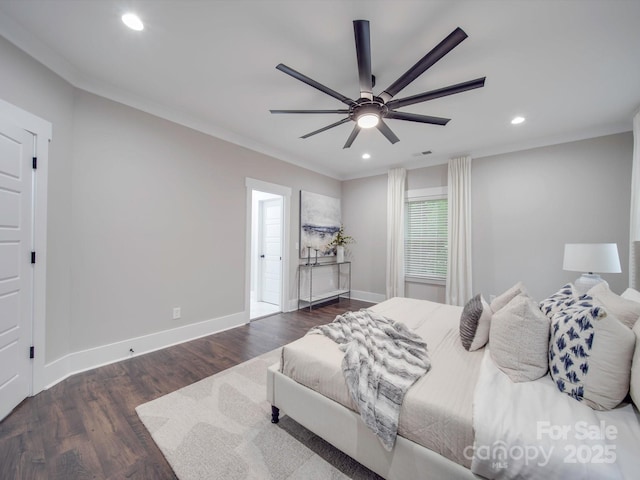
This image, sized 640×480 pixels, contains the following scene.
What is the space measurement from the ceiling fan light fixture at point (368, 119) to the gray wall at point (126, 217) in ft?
7.27

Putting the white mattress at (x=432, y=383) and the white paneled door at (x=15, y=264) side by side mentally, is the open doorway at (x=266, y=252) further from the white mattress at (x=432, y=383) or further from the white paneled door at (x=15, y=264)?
the white mattress at (x=432, y=383)

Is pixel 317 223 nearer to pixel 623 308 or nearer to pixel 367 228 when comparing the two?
pixel 367 228

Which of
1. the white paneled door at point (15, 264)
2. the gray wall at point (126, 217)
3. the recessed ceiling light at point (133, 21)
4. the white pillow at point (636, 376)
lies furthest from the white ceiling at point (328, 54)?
the white pillow at point (636, 376)

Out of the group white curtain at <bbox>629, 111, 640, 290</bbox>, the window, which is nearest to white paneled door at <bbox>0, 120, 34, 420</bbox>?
the window

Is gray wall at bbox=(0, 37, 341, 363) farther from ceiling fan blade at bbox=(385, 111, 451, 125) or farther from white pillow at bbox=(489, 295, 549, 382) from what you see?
white pillow at bbox=(489, 295, 549, 382)

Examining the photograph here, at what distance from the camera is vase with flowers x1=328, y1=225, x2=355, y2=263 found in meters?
5.43

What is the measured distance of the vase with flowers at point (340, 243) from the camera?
17.8 feet

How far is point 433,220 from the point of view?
15.6 ft

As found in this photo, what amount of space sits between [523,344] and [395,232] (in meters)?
3.68

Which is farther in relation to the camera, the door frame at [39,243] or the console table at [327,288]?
the console table at [327,288]

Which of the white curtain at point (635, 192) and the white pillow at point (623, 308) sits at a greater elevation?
the white curtain at point (635, 192)

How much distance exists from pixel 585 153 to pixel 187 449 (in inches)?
215

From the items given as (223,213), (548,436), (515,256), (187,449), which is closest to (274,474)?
(187,449)

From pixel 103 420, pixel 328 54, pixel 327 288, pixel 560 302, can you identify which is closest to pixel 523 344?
pixel 560 302
